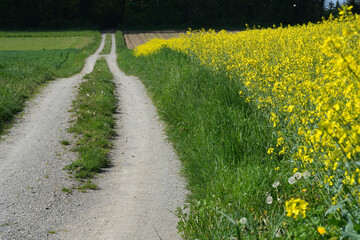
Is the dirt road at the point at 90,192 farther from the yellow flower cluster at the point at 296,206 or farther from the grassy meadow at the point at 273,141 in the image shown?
the yellow flower cluster at the point at 296,206

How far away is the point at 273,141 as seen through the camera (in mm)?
5562

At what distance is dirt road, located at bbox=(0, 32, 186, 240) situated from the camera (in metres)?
4.86

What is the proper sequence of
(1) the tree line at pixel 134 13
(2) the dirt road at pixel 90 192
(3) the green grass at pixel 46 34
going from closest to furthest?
(2) the dirt road at pixel 90 192, (3) the green grass at pixel 46 34, (1) the tree line at pixel 134 13

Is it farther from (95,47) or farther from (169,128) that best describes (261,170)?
(95,47)

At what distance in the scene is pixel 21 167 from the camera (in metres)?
6.91

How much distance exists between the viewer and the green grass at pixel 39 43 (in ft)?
131

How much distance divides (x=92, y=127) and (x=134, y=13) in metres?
56.3

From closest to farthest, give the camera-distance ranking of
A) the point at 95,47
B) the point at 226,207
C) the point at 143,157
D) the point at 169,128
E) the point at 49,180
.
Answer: the point at 226,207, the point at 49,180, the point at 143,157, the point at 169,128, the point at 95,47

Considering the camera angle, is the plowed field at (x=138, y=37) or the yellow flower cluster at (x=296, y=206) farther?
the plowed field at (x=138, y=37)

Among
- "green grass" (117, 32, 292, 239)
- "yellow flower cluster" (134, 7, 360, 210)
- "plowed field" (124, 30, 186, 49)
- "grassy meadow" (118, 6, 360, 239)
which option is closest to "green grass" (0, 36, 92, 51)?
"plowed field" (124, 30, 186, 49)

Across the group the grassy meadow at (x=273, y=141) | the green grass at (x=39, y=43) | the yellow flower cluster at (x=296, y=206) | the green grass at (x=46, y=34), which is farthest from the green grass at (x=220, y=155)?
the green grass at (x=46, y=34)

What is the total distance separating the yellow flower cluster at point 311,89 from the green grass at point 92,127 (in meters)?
2.96

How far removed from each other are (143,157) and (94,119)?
9.00ft

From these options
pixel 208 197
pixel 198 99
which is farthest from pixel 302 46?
pixel 208 197
